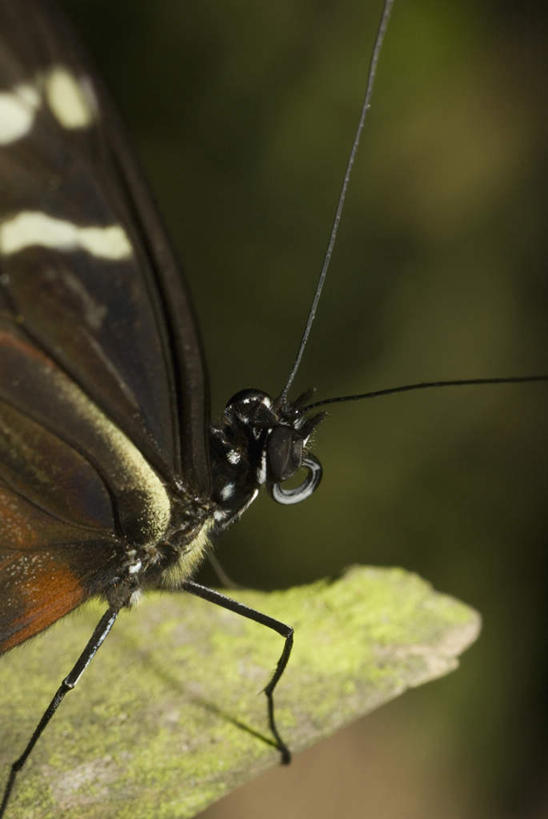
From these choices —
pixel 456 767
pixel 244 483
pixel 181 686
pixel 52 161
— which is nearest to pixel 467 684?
pixel 456 767

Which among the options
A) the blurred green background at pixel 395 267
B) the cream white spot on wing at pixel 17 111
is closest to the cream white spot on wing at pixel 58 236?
the cream white spot on wing at pixel 17 111

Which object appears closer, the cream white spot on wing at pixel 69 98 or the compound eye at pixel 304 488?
the cream white spot on wing at pixel 69 98

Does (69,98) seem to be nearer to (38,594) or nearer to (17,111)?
(17,111)

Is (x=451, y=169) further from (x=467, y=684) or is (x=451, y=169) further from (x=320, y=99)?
(x=467, y=684)

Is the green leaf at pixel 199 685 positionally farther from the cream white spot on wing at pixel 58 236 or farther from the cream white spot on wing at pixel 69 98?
the cream white spot on wing at pixel 69 98

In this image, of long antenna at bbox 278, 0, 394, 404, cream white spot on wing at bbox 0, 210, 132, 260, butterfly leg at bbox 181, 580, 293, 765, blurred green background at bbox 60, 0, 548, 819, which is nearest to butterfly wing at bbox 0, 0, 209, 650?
cream white spot on wing at bbox 0, 210, 132, 260

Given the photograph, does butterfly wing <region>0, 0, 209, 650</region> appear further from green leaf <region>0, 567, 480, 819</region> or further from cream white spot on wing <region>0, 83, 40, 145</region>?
green leaf <region>0, 567, 480, 819</region>
